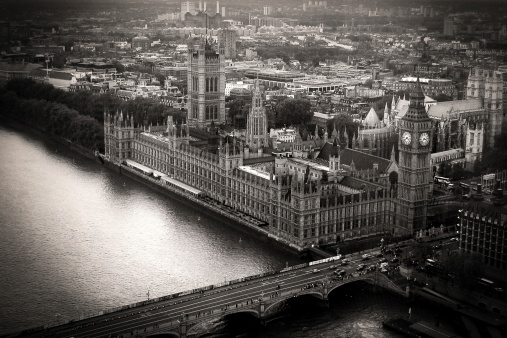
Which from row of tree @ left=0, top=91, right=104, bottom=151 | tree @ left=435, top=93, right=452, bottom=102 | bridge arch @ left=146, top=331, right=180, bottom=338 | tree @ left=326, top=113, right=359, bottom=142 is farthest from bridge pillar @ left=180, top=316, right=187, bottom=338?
tree @ left=435, top=93, right=452, bottom=102

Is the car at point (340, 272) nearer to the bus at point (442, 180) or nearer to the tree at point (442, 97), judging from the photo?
the bus at point (442, 180)

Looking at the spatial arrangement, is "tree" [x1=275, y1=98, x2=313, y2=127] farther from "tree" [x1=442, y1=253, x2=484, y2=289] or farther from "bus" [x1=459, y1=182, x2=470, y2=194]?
"tree" [x1=442, y1=253, x2=484, y2=289]

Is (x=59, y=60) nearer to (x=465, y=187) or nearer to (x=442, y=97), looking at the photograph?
(x=442, y=97)

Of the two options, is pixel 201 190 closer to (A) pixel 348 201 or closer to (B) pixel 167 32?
(A) pixel 348 201

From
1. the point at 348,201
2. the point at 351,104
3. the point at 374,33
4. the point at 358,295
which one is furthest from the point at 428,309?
the point at 374,33

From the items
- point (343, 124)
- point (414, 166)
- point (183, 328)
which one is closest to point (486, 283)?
point (414, 166)

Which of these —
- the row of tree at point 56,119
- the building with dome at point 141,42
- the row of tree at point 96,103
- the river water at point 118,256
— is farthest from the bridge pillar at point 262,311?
the building with dome at point 141,42
